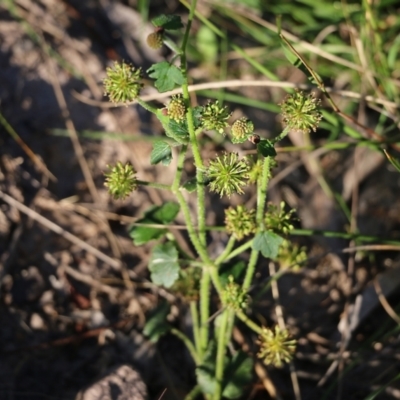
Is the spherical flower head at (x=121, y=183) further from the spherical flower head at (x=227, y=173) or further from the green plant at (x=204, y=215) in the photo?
the spherical flower head at (x=227, y=173)

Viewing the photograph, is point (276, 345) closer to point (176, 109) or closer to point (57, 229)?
point (176, 109)

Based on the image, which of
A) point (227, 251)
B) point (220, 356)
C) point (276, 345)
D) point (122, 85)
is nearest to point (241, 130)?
point (122, 85)

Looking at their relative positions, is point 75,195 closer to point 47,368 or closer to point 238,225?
point 47,368

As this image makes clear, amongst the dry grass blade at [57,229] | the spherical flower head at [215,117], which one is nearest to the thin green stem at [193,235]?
the spherical flower head at [215,117]

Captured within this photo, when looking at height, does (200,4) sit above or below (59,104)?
above

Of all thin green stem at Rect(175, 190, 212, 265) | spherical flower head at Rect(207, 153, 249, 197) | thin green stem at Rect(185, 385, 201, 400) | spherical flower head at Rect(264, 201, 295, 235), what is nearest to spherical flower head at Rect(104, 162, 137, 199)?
thin green stem at Rect(175, 190, 212, 265)

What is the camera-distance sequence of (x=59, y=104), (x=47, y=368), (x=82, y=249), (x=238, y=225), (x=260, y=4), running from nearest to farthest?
(x=238, y=225)
(x=47, y=368)
(x=82, y=249)
(x=59, y=104)
(x=260, y=4)

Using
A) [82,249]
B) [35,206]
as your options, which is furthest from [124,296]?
[35,206]

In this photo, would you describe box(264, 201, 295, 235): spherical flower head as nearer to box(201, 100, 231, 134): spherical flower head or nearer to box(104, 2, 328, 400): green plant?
box(104, 2, 328, 400): green plant

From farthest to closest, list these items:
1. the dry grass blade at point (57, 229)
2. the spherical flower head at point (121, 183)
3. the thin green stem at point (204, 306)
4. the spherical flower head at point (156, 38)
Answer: the dry grass blade at point (57, 229) → the thin green stem at point (204, 306) → the spherical flower head at point (121, 183) → the spherical flower head at point (156, 38)
